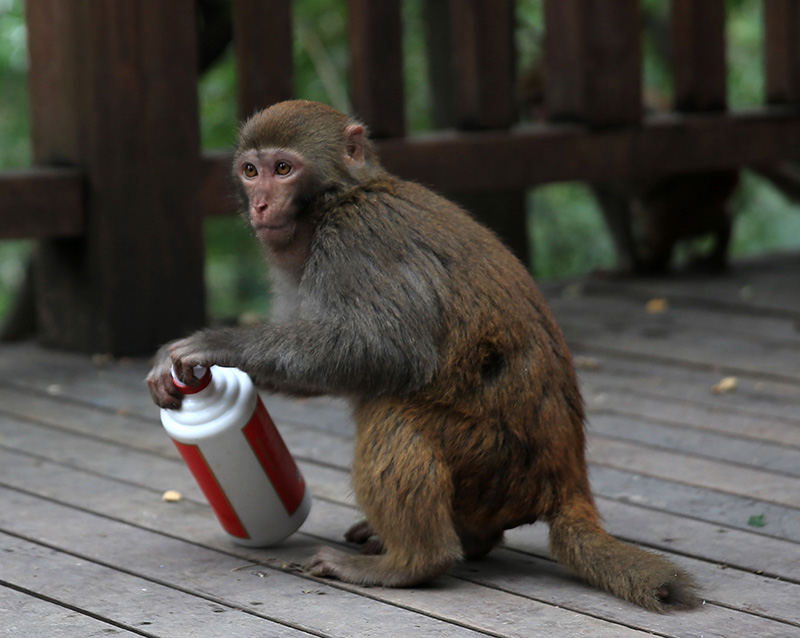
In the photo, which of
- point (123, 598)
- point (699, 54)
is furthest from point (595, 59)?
point (123, 598)

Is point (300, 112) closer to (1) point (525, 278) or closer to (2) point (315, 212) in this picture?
(2) point (315, 212)

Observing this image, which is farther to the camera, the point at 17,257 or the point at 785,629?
the point at 17,257

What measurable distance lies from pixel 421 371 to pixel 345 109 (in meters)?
6.56

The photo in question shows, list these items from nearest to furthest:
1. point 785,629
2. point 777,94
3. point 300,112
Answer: point 785,629
point 300,112
point 777,94

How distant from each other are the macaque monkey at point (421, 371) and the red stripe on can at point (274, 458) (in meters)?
0.12

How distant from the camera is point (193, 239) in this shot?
5539 mm

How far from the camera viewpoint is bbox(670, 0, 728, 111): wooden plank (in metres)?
6.56

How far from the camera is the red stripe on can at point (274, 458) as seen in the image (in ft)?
10.0

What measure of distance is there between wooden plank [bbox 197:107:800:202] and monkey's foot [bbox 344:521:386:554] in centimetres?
257

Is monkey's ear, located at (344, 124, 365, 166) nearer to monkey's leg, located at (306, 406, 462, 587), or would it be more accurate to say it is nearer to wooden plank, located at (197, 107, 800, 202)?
monkey's leg, located at (306, 406, 462, 587)

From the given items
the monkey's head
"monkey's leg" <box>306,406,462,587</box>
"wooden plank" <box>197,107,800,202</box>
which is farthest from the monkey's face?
"wooden plank" <box>197,107,800,202</box>

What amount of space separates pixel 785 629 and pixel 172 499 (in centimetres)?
182

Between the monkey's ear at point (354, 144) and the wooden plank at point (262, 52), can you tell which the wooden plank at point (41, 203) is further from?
the monkey's ear at point (354, 144)

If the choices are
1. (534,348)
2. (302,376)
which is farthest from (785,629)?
(302,376)
